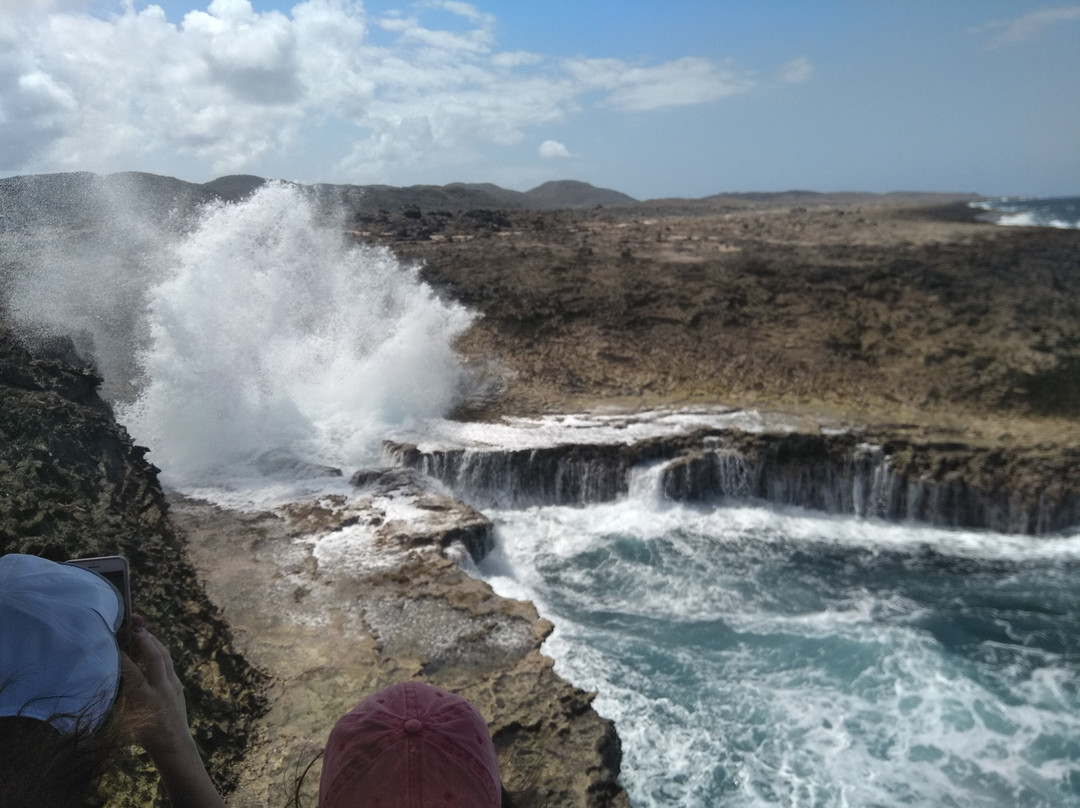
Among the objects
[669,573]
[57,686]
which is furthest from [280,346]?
[57,686]

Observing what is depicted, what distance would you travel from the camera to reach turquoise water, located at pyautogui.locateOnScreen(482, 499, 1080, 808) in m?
5.64

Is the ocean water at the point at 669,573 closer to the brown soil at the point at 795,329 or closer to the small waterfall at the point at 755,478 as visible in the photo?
the small waterfall at the point at 755,478

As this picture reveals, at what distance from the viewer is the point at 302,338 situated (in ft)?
45.1

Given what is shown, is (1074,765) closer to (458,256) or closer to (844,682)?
(844,682)

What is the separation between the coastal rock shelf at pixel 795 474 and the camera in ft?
33.0

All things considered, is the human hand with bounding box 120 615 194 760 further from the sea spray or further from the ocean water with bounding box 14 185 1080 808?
the sea spray

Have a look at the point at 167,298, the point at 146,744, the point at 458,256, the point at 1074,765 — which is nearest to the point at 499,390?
the point at 167,298

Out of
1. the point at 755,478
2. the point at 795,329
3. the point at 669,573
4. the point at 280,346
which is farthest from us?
the point at 795,329

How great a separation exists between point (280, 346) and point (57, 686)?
12976 mm

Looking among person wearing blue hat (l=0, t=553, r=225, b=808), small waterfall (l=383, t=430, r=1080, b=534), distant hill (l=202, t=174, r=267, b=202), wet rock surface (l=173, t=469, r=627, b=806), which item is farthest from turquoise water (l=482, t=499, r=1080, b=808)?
distant hill (l=202, t=174, r=267, b=202)

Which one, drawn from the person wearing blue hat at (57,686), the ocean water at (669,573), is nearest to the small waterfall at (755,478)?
the ocean water at (669,573)

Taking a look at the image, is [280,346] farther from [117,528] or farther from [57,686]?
[57,686]

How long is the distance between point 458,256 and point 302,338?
21.8 ft

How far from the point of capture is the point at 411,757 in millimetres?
1171
